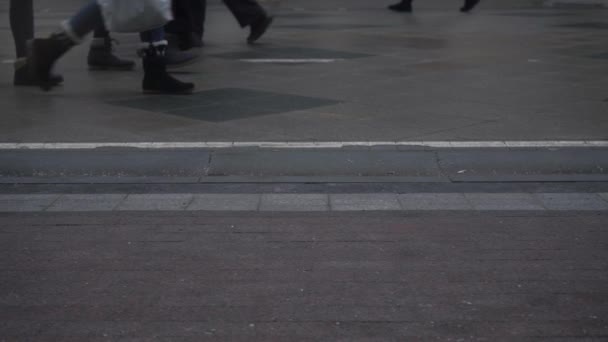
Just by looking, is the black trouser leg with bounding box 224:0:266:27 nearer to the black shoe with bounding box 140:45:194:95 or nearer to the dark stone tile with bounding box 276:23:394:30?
the dark stone tile with bounding box 276:23:394:30

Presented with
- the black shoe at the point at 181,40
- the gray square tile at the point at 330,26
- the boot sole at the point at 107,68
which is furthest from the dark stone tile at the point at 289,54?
the gray square tile at the point at 330,26

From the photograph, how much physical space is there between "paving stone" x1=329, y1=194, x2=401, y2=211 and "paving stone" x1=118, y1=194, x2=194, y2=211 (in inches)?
30.4

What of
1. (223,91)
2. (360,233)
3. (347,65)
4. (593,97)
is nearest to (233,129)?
(223,91)

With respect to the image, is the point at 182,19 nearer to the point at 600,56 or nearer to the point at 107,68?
the point at 107,68

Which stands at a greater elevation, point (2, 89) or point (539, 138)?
point (539, 138)

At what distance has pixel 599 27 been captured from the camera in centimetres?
1561

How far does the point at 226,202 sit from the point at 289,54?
658 cm

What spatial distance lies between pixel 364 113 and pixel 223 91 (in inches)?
62.4

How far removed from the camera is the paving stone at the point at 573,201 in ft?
18.4

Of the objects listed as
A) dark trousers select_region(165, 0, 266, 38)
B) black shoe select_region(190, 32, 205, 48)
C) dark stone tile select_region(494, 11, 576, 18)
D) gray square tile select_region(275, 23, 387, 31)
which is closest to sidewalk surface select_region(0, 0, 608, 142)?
black shoe select_region(190, 32, 205, 48)

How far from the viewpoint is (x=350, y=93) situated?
29.8ft

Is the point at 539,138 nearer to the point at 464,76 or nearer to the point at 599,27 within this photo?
the point at 464,76

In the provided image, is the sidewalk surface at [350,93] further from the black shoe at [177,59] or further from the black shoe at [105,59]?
the black shoe at [105,59]

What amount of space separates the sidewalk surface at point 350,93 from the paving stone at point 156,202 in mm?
1303
